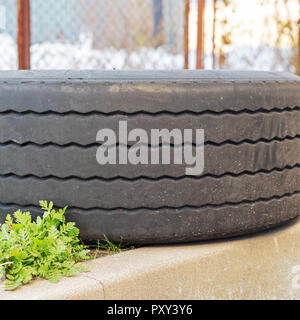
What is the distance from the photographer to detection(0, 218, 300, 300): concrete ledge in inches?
38.3

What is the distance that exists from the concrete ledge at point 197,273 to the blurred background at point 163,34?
223 cm

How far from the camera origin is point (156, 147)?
113 centimetres

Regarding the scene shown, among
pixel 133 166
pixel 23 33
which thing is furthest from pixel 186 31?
pixel 133 166

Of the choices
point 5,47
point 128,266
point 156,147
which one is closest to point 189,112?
point 156,147

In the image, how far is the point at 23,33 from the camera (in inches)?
108

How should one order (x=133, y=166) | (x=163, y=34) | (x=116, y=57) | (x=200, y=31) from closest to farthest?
(x=133, y=166)
(x=200, y=31)
(x=116, y=57)
(x=163, y=34)

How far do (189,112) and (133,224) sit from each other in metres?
0.30

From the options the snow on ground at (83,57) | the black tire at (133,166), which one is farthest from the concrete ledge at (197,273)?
the snow on ground at (83,57)

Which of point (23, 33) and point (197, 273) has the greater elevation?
point (23, 33)

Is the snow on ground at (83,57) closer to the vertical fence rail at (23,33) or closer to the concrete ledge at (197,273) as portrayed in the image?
the vertical fence rail at (23,33)

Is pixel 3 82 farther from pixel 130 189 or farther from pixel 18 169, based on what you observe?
pixel 130 189

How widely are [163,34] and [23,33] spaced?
1.41m

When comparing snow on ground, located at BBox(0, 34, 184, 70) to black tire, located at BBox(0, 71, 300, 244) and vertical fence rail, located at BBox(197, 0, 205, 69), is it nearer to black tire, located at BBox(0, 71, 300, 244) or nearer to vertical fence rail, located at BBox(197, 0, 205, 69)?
vertical fence rail, located at BBox(197, 0, 205, 69)

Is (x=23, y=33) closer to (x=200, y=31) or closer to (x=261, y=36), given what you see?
(x=200, y=31)
